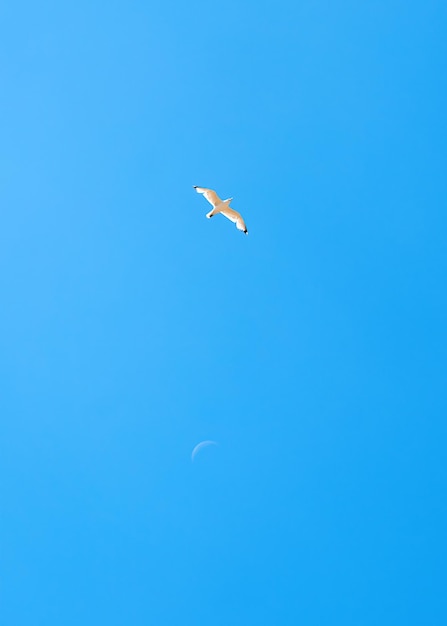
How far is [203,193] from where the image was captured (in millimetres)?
21234

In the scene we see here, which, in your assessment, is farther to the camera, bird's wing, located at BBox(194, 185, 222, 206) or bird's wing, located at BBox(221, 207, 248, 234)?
bird's wing, located at BBox(221, 207, 248, 234)

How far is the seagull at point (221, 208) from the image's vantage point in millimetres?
21172

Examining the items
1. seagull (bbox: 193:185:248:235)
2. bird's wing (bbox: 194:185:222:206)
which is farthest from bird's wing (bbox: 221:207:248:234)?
bird's wing (bbox: 194:185:222:206)

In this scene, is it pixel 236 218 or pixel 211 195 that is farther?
pixel 236 218

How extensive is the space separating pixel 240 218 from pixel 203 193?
4.26 ft

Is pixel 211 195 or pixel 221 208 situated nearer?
pixel 211 195

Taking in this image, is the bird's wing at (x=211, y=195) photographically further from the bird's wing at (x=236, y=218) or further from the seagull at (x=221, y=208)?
the bird's wing at (x=236, y=218)

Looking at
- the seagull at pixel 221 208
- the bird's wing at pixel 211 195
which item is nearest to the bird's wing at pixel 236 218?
the seagull at pixel 221 208

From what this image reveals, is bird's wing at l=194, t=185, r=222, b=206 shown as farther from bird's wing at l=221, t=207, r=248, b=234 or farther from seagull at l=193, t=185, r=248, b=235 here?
bird's wing at l=221, t=207, r=248, b=234

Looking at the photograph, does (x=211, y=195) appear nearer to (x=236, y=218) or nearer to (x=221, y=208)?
(x=221, y=208)

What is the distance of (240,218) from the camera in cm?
2145

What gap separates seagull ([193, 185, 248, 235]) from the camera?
21172mm

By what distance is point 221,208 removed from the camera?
21.4 meters

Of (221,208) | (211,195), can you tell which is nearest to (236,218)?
(221,208)
